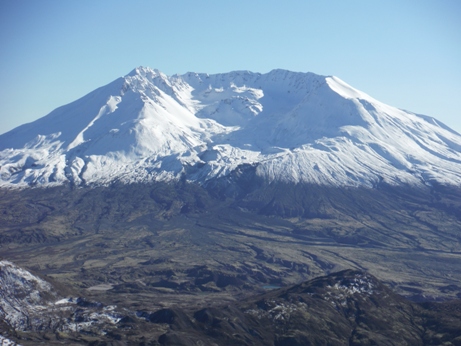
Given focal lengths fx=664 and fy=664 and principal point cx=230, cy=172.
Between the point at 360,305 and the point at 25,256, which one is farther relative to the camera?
the point at 25,256

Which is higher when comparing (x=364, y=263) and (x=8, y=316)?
(x=8, y=316)

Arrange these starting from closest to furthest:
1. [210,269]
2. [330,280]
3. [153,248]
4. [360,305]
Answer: [360,305]
[330,280]
[210,269]
[153,248]

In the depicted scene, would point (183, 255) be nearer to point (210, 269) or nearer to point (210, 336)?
point (210, 269)

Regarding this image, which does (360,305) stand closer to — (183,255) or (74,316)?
(74,316)

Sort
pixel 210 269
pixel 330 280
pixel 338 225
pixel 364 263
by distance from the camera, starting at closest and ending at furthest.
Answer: pixel 330 280, pixel 210 269, pixel 364 263, pixel 338 225

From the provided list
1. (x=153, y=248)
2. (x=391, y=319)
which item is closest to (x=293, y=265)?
(x=153, y=248)

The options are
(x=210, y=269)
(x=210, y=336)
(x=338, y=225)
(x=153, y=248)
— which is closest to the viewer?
(x=210, y=336)

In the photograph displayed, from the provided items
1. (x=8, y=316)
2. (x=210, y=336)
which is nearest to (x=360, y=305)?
(x=210, y=336)

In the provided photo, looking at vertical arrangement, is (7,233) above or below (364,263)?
above

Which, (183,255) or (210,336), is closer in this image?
(210,336)
